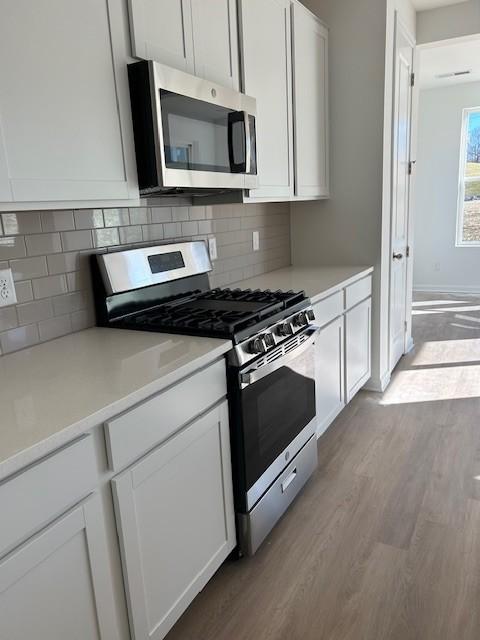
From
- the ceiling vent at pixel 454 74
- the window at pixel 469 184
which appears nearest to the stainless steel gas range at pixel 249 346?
the ceiling vent at pixel 454 74

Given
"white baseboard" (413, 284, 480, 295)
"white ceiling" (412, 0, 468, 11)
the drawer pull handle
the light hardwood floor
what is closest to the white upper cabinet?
the drawer pull handle

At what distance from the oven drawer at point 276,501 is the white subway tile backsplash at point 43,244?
115 centimetres

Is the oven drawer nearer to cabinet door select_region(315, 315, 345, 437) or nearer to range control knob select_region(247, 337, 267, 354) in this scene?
cabinet door select_region(315, 315, 345, 437)

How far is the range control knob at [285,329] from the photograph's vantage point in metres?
1.89

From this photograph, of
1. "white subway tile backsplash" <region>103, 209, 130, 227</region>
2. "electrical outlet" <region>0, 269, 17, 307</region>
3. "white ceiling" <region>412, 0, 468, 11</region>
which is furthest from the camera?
"white ceiling" <region>412, 0, 468, 11</region>

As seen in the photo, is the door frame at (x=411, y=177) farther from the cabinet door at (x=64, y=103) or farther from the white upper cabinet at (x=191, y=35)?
the cabinet door at (x=64, y=103)

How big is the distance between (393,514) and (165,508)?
1.19 metres

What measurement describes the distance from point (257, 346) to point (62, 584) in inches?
36.2

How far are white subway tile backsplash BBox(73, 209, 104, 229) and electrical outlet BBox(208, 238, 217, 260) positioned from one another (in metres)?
0.73

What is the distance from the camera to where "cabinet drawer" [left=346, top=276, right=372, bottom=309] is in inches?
111

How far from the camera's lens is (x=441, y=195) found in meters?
6.58

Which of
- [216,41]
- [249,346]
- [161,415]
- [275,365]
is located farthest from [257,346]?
[216,41]

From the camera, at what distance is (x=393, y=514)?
6.93 feet

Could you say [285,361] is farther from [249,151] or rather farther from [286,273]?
[286,273]
